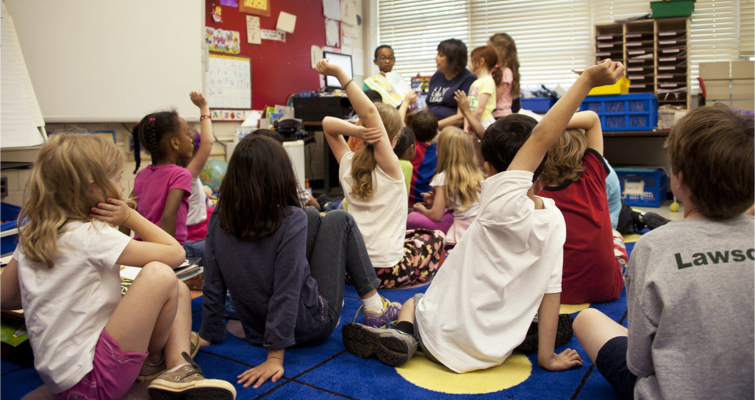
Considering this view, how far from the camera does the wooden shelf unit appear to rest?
13.7 feet

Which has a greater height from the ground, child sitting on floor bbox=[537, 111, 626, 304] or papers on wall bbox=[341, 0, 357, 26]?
papers on wall bbox=[341, 0, 357, 26]

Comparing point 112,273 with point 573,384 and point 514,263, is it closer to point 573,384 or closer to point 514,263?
point 514,263

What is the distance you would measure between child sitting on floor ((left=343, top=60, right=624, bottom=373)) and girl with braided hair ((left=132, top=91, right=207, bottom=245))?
101 centimetres

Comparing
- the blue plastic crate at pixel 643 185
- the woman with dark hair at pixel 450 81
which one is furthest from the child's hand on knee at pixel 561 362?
the blue plastic crate at pixel 643 185

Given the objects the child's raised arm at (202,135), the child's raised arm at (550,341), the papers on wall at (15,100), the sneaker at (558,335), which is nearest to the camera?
the child's raised arm at (550,341)

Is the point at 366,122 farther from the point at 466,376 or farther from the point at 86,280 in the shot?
the point at 86,280

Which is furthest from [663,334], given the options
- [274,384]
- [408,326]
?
[274,384]

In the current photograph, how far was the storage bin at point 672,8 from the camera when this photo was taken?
4031 millimetres

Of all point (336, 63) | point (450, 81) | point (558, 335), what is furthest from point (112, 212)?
point (336, 63)

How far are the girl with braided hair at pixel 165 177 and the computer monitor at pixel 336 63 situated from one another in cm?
291

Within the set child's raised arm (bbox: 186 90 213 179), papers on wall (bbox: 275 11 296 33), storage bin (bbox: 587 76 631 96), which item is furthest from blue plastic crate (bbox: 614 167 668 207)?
child's raised arm (bbox: 186 90 213 179)

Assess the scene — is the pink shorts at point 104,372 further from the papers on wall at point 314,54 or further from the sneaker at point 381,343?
the papers on wall at point 314,54

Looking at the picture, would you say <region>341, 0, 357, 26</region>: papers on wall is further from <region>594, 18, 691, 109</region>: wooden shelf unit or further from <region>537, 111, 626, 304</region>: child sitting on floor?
<region>537, 111, 626, 304</region>: child sitting on floor

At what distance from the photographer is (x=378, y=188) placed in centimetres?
192
